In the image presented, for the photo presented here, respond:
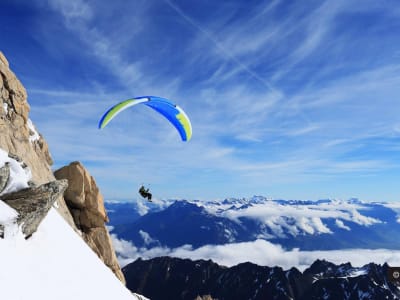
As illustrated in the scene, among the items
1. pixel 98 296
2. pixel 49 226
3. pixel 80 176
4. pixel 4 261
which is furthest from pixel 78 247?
pixel 80 176

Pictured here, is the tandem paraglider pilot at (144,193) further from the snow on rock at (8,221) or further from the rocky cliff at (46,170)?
the snow on rock at (8,221)

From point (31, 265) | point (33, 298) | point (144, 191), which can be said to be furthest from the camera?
point (144, 191)

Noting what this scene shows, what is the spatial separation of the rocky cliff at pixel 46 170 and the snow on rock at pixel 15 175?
10476 millimetres

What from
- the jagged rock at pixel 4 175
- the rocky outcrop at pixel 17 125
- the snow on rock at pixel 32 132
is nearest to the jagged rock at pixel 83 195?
the rocky outcrop at pixel 17 125

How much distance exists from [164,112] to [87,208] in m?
13.7

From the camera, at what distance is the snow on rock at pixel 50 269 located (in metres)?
12.8

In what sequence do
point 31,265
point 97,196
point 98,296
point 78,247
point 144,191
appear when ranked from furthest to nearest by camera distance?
point 97,196 < point 144,191 < point 78,247 < point 98,296 < point 31,265

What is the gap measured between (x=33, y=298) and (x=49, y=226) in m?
6.91

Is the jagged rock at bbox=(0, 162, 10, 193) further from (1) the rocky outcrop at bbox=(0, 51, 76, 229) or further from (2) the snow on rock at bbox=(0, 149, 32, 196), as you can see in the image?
(1) the rocky outcrop at bbox=(0, 51, 76, 229)

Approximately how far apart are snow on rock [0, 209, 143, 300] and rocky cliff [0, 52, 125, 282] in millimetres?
12194

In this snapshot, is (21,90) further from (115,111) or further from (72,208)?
Answer: (72,208)

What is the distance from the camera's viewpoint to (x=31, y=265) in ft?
47.2

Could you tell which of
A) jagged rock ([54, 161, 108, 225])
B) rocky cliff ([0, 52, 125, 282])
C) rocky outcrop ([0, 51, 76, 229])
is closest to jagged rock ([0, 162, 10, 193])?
rocky cliff ([0, 52, 125, 282])

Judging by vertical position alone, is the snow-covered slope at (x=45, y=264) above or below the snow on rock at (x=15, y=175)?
below
